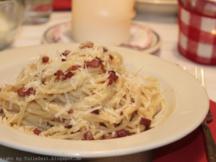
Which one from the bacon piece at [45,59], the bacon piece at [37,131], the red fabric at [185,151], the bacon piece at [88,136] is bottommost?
the red fabric at [185,151]

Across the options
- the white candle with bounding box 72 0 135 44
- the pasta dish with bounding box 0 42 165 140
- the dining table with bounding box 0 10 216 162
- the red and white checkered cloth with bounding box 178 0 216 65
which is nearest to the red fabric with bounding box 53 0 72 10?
the dining table with bounding box 0 10 216 162

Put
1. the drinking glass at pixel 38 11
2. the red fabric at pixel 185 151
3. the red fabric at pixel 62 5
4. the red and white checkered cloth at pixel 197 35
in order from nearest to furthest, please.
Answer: the red fabric at pixel 185 151 < the red and white checkered cloth at pixel 197 35 < the drinking glass at pixel 38 11 < the red fabric at pixel 62 5

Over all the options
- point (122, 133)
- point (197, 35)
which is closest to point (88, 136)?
point (122, 133)

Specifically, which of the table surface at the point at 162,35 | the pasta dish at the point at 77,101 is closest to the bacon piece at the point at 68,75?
the pasta dish at the point at 77,101

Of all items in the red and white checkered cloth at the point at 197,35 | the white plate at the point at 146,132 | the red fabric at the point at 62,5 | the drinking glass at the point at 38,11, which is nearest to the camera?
the white plate at the point at 146,132

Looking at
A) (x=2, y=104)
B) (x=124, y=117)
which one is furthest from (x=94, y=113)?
(x=2, y=104)

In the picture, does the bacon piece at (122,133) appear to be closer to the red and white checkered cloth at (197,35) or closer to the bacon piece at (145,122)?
the bacon piece at (145,122)

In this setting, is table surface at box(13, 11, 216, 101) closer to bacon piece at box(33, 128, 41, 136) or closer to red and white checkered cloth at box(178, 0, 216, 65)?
red and white checkered cloth at box(178, 0, 216, 65)
